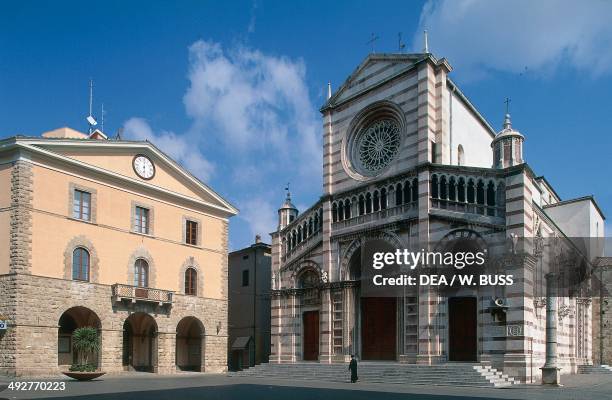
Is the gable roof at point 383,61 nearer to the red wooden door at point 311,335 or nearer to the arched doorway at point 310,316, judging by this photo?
the arched doorway at point 310,316

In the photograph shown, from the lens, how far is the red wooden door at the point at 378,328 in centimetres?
3269

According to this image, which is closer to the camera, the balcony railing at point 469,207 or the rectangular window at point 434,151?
the balcony railing at point 469,207

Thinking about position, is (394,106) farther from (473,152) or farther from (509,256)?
(509,256)

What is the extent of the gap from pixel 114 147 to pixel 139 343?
12733 mm

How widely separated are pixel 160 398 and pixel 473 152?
23.9 metres

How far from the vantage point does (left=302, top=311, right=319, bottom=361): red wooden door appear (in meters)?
36.3

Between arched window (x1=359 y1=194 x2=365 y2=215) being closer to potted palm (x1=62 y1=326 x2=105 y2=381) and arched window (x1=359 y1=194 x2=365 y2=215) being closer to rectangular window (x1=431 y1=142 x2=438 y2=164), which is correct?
rectangular window (x1=431 y1=142 x2=438 y2=164)

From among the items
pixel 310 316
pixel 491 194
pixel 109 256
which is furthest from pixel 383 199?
pixel 109 256

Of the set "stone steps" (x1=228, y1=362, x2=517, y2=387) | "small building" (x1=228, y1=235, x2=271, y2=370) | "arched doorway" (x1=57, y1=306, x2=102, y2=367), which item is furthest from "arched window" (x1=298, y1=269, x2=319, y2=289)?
"arched doorway" (x1=57, y1=306, x2=102, y2=367)

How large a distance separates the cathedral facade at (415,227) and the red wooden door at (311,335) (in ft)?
0.28

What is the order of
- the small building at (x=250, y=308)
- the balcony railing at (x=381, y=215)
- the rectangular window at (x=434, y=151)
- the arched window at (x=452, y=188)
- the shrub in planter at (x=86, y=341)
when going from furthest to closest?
the small building at (x=250, y=308), the rectangular window at (x=434, y=151), the balcony railing at (x=381, y=215), the shrub in planter at (x=86, y=341), the arched window at (x=452, y=188)

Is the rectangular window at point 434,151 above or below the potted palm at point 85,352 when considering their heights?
above

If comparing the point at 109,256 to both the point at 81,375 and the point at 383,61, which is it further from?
the point at 383,61

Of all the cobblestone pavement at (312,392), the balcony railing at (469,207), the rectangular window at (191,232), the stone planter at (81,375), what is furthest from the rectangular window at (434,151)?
the stone planter at (81,375)
